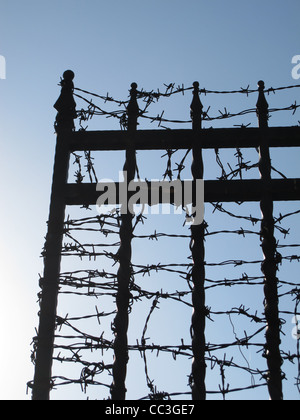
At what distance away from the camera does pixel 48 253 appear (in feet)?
22.9

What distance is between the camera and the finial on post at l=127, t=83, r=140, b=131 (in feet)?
25.1

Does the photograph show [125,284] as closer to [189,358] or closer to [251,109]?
[189,358]

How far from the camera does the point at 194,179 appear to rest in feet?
23.4

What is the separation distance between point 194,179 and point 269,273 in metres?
1.56

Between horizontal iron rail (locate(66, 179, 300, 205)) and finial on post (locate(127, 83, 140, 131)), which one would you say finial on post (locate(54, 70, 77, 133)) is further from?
horizontal iron rail (locate(66, 179, 300, 205))

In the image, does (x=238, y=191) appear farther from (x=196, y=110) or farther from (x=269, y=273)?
(x=196, y=110)

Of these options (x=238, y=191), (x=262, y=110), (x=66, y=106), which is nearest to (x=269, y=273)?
(x=238, y=191)

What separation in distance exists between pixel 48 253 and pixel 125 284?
1.12m

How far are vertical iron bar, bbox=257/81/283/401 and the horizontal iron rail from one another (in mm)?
116

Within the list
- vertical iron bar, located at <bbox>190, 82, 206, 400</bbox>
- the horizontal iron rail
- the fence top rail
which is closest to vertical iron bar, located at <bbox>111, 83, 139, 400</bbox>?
the fence top rail

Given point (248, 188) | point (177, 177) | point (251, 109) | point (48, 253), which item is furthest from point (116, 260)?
point (251, 109)

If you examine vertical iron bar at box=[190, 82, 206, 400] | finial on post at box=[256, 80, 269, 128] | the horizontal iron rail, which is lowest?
vertical iron bar at box=[190, 82, 206, 400]
